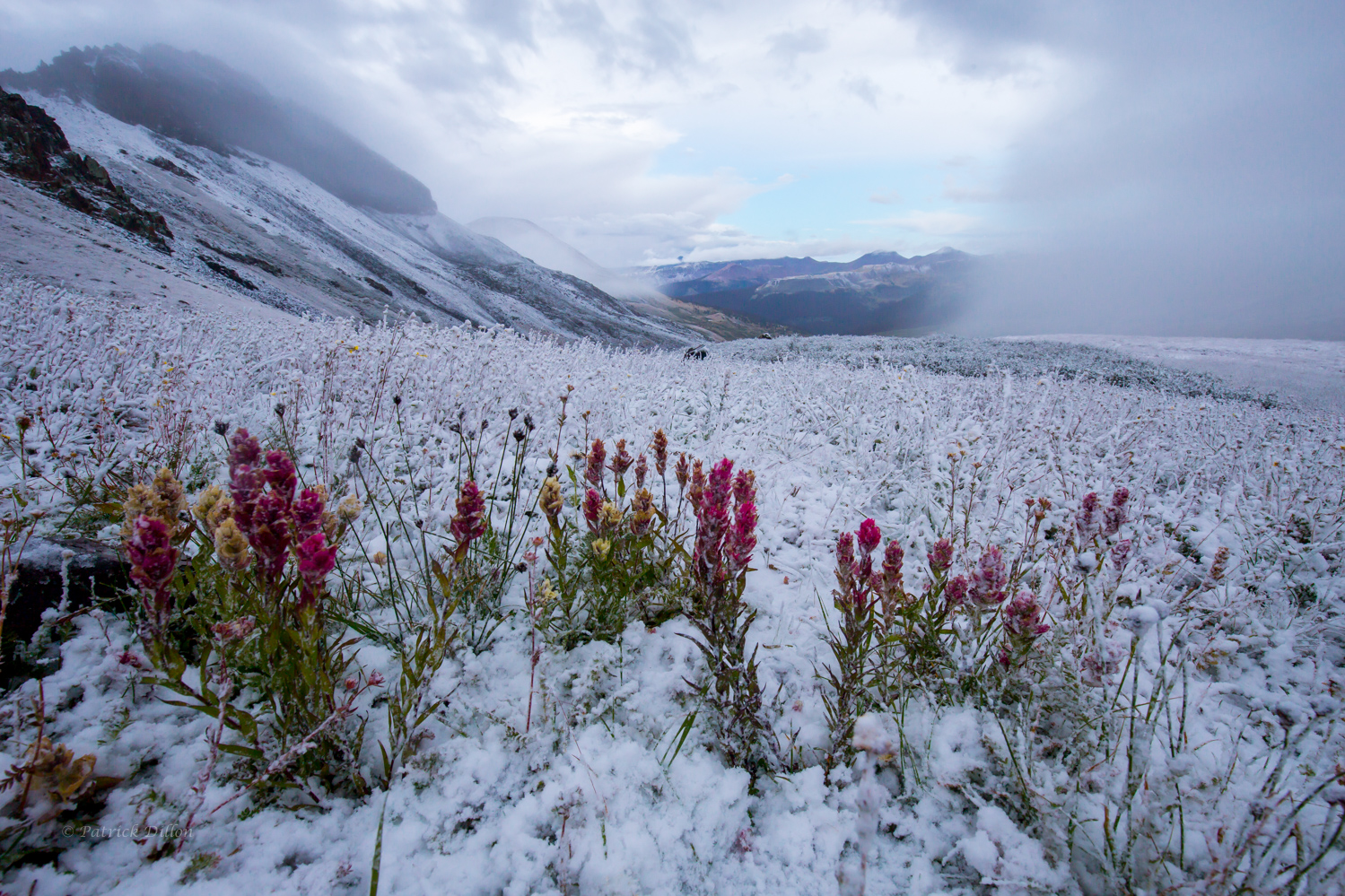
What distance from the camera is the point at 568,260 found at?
469ft

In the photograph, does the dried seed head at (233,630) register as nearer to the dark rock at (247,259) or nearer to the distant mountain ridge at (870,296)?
the dark rock at (247,259)

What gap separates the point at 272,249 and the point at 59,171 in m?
10.1

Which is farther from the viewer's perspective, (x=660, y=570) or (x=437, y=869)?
(x=660, y=570)

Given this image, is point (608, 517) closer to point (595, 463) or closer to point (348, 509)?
point (595, 463)

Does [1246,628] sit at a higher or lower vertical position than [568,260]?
lower

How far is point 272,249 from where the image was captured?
2762cm

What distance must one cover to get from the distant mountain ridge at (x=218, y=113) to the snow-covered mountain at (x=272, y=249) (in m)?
4.07

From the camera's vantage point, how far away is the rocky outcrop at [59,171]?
15734 mm

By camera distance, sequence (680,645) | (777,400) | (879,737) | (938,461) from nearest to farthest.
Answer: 1. (879,737)
2. (680,645)
3. (938,461)
4. (777,400)

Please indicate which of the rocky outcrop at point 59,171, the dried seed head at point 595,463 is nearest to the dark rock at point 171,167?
the rocky outcrop at point 59,171

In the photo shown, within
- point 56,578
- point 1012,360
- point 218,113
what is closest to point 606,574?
point 56,578

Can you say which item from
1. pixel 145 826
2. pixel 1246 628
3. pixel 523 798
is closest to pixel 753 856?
pixel 523 798

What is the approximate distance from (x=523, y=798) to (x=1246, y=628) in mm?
3282

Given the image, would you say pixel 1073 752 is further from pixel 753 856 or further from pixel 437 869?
pixel 437 869
